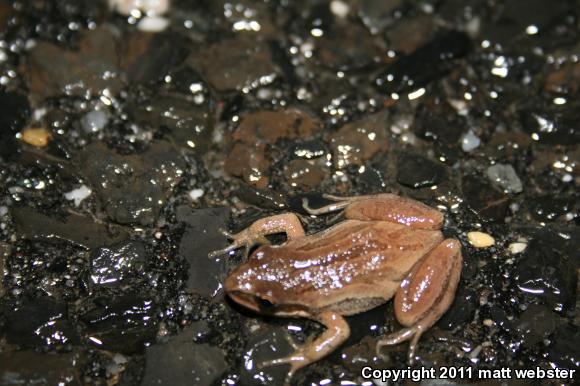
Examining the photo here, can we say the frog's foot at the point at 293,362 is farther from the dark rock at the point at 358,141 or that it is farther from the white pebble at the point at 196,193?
the dark rock at the point at 358,141

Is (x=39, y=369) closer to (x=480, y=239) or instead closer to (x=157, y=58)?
(x=157, y=58)

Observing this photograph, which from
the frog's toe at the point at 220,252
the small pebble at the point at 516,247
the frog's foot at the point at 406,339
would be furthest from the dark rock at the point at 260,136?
the small pebble at the point at 516,247

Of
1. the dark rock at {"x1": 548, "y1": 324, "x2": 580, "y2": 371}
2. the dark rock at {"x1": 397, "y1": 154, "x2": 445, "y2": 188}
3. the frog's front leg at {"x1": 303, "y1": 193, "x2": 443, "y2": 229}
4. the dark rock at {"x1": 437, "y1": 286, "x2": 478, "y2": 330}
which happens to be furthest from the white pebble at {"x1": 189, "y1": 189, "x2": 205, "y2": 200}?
the dark rock at {"x1": 548, "y1": 324, "x2": 580, "y2": 371}

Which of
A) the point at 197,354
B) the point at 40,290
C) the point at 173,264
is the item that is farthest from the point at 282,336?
the point at 40,290

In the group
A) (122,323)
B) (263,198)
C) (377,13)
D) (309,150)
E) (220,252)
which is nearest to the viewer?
(122,323)

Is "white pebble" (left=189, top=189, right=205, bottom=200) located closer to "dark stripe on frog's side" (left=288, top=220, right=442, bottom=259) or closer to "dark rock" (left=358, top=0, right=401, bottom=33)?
"dark stripe on frog's side" (left=288, top=220, right=442, bottom=259)

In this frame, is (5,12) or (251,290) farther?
(5,12)

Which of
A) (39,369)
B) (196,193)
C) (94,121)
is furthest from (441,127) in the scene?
(39,369)
